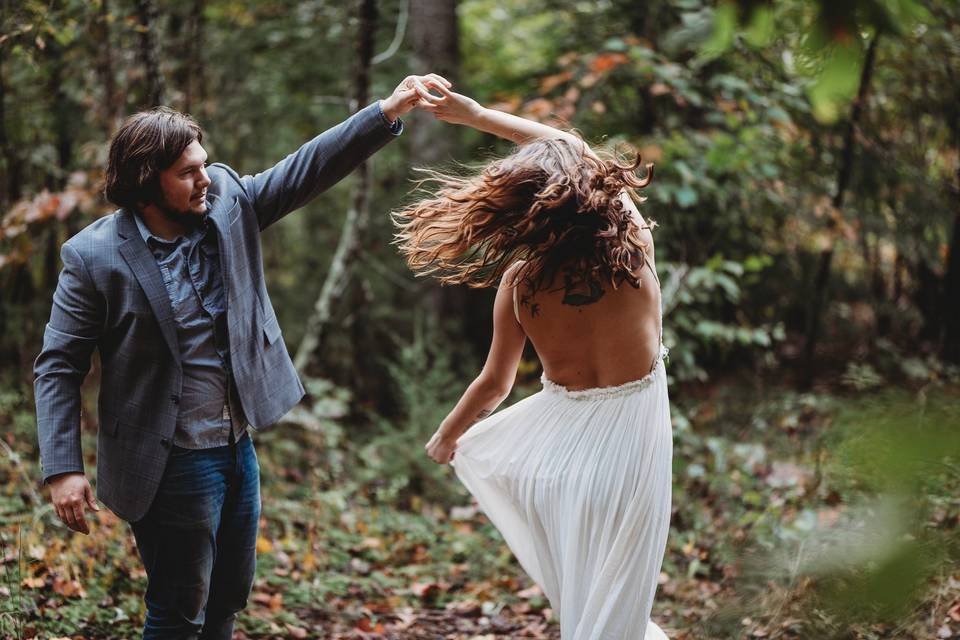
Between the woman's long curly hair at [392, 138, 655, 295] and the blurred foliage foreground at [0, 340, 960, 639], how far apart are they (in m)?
0.89

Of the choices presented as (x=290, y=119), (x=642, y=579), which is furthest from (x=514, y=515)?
(x=290, y=119)

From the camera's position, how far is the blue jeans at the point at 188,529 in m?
2.63

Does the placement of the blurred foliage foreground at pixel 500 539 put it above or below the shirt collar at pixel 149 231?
below

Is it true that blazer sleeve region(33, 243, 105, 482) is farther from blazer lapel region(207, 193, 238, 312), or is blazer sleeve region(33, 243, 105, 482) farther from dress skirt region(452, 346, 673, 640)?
dress skirt region(452, 346, 673, 640)

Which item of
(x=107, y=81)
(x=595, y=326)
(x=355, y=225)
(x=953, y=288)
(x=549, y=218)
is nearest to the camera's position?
(x=549, y=218)

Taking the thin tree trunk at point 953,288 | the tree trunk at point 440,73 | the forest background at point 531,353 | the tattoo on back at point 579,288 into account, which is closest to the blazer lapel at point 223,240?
the tattoo on back at point 579,288

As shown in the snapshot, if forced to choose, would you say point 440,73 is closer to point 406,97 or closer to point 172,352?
point 406,97

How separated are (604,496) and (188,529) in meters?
1.40

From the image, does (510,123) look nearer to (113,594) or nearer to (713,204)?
(113,594)

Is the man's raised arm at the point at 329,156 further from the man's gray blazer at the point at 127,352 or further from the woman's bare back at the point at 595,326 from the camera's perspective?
the woman's bare back at the point at 595,326

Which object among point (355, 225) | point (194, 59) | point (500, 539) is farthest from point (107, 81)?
point (500, 539)

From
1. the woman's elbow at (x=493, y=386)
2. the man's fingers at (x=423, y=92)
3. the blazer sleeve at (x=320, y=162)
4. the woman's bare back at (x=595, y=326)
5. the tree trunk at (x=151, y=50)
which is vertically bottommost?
the woman's elbow at (x=493, y=386)

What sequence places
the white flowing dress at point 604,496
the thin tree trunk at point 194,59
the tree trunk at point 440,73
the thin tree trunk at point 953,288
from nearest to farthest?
the white flowing dress at point 604,496 < the thin tree trunk at point 194,59 < the tree trunk at point 440,73 < the thin tree trunk at point 953,288

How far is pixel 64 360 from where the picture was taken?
8.18 ft
